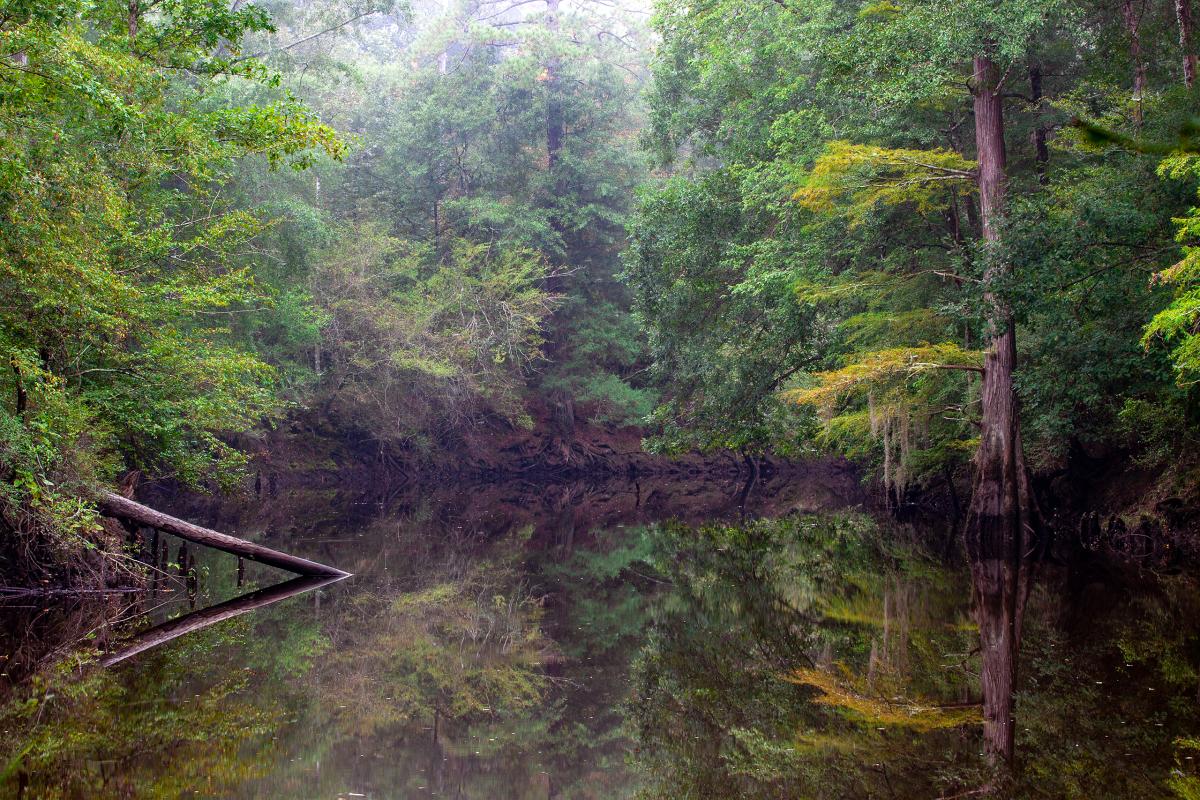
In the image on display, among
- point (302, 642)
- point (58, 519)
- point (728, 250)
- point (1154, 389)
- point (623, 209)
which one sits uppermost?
point (623, 209)

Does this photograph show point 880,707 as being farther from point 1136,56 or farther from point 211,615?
point 1136,56

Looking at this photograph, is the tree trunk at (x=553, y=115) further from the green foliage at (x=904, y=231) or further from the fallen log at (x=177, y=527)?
the fallen log at (x=177, y=527)

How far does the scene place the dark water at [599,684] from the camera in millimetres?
5238

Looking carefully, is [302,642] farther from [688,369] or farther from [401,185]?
[401,185]

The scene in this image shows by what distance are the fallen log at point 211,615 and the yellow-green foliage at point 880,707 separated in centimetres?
505

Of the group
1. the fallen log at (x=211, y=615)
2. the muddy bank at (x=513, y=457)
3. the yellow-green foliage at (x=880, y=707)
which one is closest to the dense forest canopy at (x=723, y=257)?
the muddy bank at (x=513, y=457)

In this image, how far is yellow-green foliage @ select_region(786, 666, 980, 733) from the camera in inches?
235

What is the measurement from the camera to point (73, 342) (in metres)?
11.5

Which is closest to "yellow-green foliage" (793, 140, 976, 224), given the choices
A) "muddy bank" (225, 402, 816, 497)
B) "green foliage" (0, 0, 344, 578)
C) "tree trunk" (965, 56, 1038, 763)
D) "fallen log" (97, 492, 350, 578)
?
"tree trunk" (965, 56, 1038, 763)

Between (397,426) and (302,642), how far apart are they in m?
21.7

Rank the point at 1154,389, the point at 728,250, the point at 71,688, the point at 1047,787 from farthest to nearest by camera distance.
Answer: the point at 728,250 < the point at 1154,389 < the point at 71,688 < the point at 1047,787

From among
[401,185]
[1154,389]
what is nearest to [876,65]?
[1154,389]

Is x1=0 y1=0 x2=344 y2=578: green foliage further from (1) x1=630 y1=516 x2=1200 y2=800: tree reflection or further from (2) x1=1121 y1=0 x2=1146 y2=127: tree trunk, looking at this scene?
(2) x1=1121 y1=0 x2=1146 y2=127: tree trunk

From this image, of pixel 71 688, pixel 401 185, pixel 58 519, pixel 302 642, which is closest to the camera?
pixel 71 688
